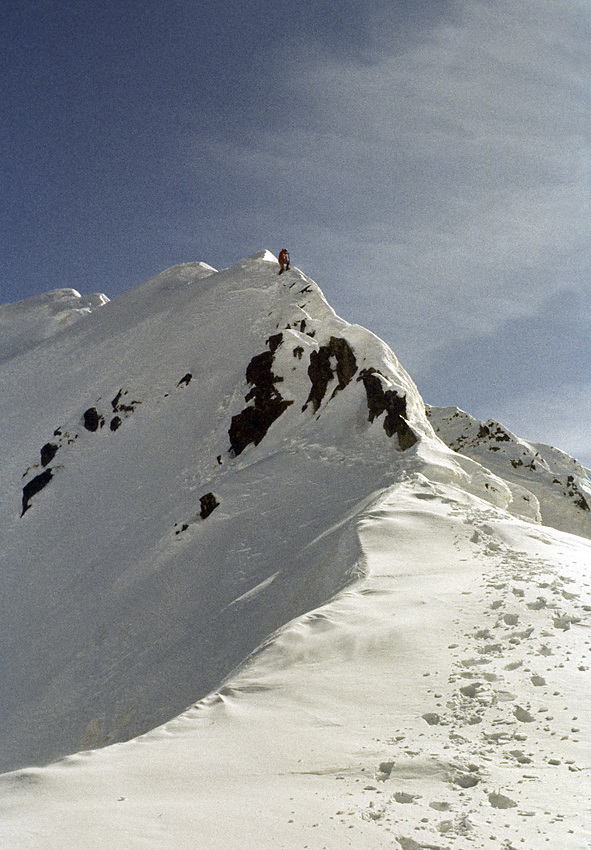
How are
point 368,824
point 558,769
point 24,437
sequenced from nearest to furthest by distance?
1. point 368,824
2. point 558,769
3. point 24,437

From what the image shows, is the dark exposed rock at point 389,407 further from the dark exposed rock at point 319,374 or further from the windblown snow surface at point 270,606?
the dark exposed rock at point 319,374

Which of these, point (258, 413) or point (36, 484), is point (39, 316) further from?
point (258, 413)

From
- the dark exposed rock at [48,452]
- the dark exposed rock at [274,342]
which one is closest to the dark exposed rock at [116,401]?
the dark exposed rock at [48,452]

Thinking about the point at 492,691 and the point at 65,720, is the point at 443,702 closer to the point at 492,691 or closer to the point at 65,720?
the point at 492,691

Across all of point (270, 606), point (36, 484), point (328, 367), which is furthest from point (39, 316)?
point (270, 606)

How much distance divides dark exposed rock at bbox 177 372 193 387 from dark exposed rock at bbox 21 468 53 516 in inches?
272

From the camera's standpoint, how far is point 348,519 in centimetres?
1388

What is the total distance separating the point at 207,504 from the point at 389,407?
20.0 feet

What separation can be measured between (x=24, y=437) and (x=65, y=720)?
68.4ft

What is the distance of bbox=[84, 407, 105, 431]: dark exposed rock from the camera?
2944 cm

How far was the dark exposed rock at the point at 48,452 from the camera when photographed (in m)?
29.5

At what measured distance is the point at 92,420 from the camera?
29.8m

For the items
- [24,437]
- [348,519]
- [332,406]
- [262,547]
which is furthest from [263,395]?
[24,437]

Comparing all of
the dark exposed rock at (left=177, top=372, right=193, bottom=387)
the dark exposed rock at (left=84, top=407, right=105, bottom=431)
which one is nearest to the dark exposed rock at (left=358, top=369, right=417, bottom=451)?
the dark exposed rock at (left=177, top=372, right=193, bottom=387)
